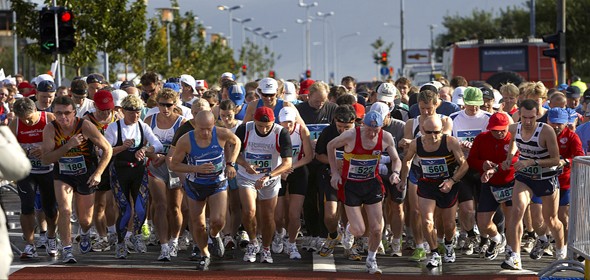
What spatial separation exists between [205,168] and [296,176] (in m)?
1.65

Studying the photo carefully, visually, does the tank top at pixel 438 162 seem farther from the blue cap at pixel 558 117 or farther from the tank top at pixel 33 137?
the tank top at pixel 33 137

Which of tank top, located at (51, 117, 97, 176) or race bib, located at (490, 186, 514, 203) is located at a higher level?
tank top, located at (51, 117, 97, 176)

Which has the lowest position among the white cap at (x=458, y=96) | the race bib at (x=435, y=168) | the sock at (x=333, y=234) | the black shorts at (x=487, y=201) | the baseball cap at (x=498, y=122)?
the sock at (x=333, y=234)

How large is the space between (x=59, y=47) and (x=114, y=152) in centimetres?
1077

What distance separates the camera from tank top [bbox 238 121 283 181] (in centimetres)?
1342

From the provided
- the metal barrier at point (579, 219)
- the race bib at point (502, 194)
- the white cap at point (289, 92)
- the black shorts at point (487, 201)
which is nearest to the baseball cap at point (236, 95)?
the white cap at point (289, 92)

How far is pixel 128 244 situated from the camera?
14.3 meters

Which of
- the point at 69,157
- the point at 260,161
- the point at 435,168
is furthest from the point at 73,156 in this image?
the point at 435,168

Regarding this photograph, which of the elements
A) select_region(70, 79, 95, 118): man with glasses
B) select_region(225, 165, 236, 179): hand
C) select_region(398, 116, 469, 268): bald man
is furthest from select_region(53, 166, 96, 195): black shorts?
select_region(398, 116, 469, 268): bald man

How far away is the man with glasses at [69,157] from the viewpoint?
43.4ft

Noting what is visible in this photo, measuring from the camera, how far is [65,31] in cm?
2388

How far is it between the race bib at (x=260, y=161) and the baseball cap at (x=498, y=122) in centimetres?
241

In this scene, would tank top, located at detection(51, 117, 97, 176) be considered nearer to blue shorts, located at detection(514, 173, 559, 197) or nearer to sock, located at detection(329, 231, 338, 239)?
sock, located at detection(329, 231, 338, 239)

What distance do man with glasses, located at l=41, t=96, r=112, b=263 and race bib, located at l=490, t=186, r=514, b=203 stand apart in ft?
13.7
